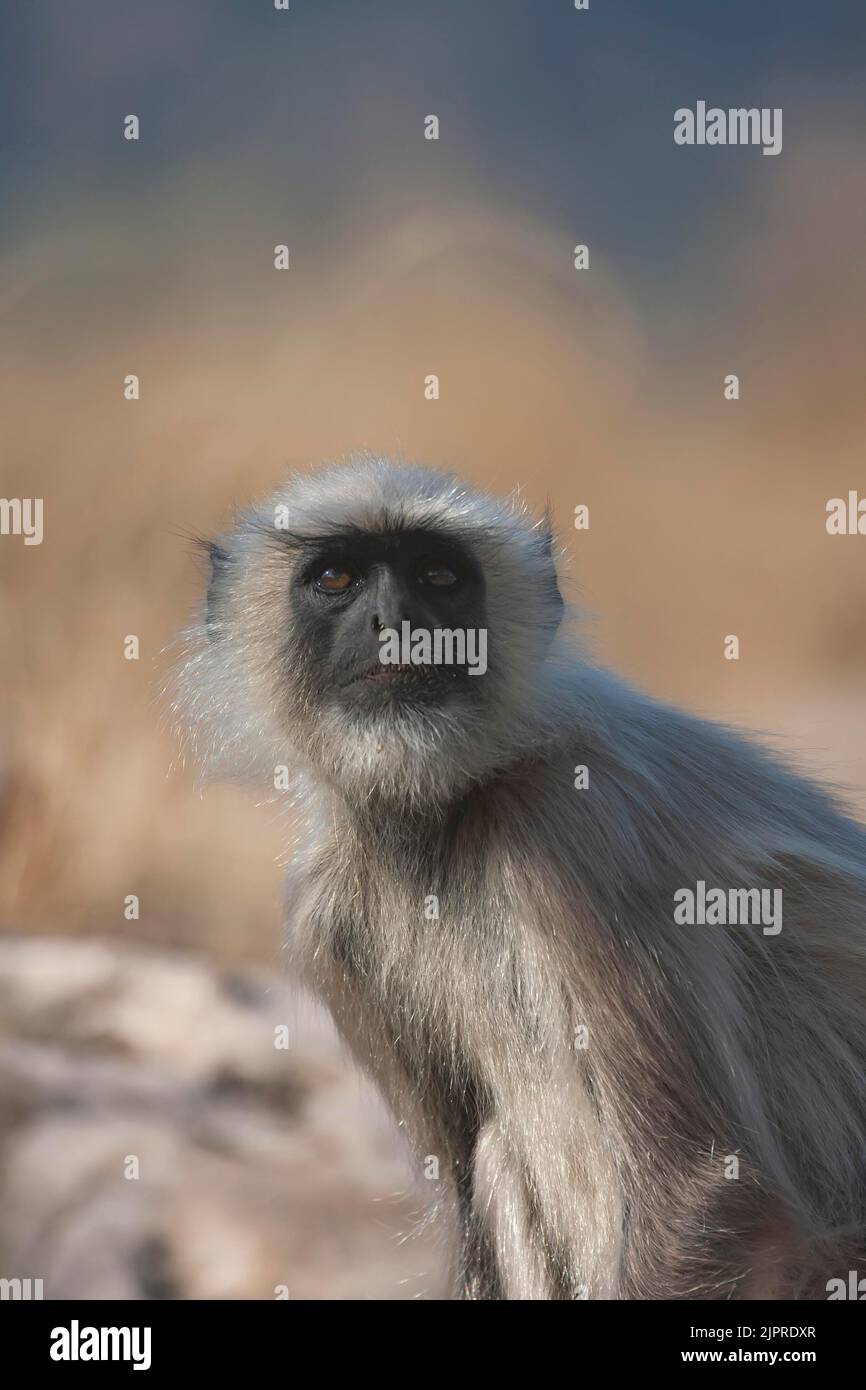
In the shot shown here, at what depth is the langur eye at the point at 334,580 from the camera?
400 centimetres

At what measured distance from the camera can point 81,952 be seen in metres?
7.89

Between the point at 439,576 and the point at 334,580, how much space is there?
0.97 feet

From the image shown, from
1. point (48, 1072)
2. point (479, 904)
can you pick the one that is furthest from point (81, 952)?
point (479, 904)

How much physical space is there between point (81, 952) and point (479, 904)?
460 centimetres

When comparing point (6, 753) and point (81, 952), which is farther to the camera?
point (6, 753)


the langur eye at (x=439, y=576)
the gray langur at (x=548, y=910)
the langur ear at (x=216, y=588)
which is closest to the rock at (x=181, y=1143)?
the gray langur at (x=548, y=910)

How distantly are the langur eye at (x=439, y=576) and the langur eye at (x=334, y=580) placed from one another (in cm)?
22

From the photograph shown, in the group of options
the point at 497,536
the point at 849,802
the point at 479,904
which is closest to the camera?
the point at 479,904

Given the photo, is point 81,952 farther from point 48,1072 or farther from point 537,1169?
point 537,1169
